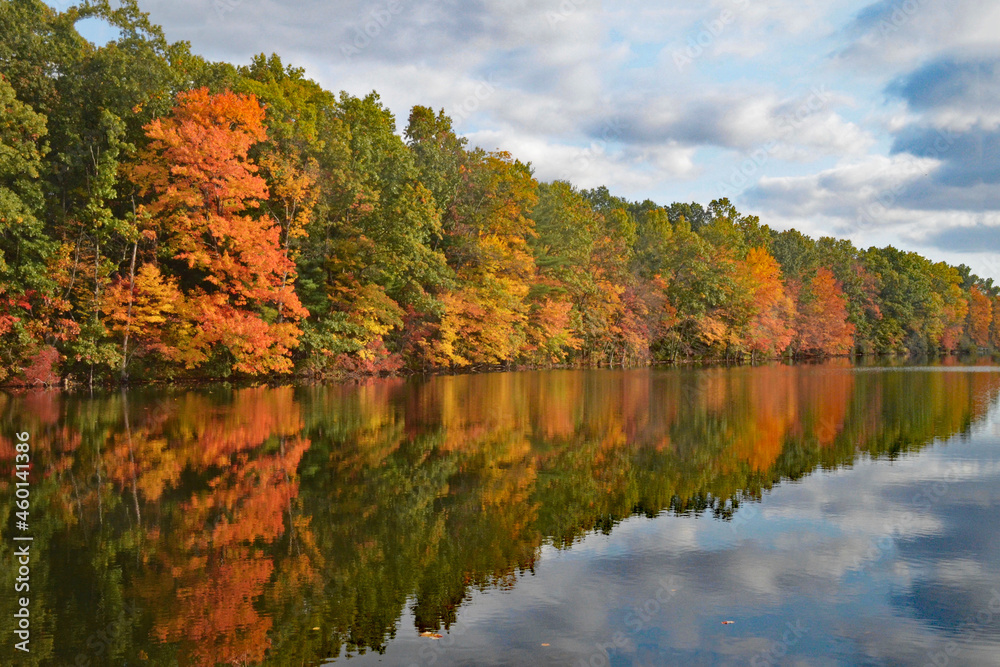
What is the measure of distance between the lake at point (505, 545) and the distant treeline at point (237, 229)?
13.8 metres

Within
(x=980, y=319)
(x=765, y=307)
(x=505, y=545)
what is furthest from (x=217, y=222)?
(x=980, y=319)

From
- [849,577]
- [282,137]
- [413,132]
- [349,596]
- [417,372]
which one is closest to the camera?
[349,596]

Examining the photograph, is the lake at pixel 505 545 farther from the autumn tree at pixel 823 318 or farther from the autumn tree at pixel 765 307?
the autumn tree at pixel 823 318

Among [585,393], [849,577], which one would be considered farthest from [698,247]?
[849,577]

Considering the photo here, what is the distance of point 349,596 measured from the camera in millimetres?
6602

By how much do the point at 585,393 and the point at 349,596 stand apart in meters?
23.5

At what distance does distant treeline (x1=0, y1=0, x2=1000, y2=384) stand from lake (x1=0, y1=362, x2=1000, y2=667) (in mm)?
13755

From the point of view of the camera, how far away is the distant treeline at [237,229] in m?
29.8

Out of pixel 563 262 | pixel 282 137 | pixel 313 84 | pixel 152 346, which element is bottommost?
pixel 152 346

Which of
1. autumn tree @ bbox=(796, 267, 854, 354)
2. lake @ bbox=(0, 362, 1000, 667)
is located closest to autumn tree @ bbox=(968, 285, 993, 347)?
autumn tree @ bbox=(796, 267, 854, 354)

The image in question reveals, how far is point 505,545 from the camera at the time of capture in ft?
27.3

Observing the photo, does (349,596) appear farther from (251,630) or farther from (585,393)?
(585,393)

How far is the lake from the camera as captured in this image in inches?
226

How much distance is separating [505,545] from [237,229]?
26.0 metres
